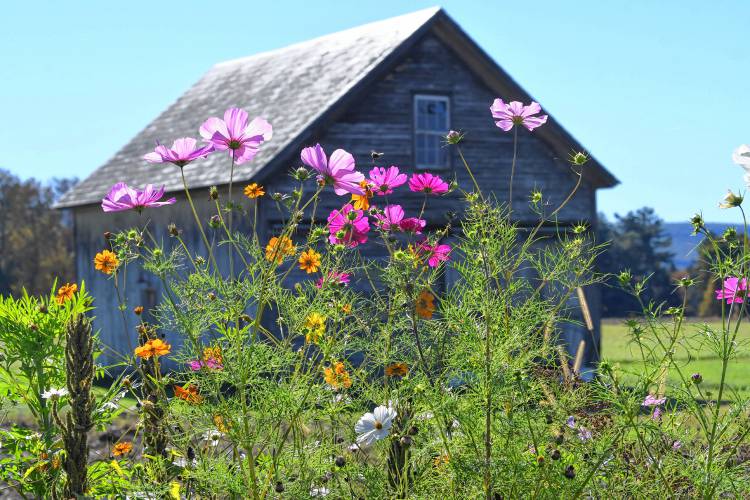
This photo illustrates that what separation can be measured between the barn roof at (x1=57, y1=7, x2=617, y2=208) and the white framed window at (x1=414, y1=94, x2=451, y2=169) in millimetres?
869

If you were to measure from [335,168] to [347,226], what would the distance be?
1.44 feet

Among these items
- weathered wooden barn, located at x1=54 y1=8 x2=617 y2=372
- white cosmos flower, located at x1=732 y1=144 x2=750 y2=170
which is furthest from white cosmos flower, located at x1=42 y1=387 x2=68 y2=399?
weathered wooden barn, located at x1=54 y1=8 x2=617 y2=372

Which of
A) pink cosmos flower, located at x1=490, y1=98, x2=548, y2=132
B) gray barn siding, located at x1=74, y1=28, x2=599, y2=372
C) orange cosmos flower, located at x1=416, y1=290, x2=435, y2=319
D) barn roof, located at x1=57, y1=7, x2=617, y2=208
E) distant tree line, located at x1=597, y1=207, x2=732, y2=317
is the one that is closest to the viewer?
orange cosmos flower, located at x1=416, y1=290, x2=435, y2=319

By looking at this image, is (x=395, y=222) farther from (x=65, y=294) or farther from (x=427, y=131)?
(x=427, y=131)

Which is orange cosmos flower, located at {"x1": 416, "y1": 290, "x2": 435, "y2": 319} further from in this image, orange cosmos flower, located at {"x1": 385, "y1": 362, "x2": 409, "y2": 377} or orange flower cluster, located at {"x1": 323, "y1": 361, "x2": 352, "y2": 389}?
orange flower cluster, located at {"x1": 323, "y1": 361, "x2": 352, "y2": 389}

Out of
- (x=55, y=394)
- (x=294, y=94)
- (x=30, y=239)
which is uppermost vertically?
(x=55, y=394)

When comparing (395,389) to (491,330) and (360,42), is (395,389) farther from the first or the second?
(360,42)

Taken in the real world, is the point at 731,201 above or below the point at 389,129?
above

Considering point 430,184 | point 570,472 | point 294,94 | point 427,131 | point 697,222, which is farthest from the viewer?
point 294,94

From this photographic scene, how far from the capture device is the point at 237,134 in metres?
3.05

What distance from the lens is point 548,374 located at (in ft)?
11.4

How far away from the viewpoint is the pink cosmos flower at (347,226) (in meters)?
3.46

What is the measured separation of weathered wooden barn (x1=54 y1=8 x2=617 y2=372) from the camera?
15305 mm

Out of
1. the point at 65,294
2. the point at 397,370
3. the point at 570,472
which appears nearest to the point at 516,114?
the point at 397,370
